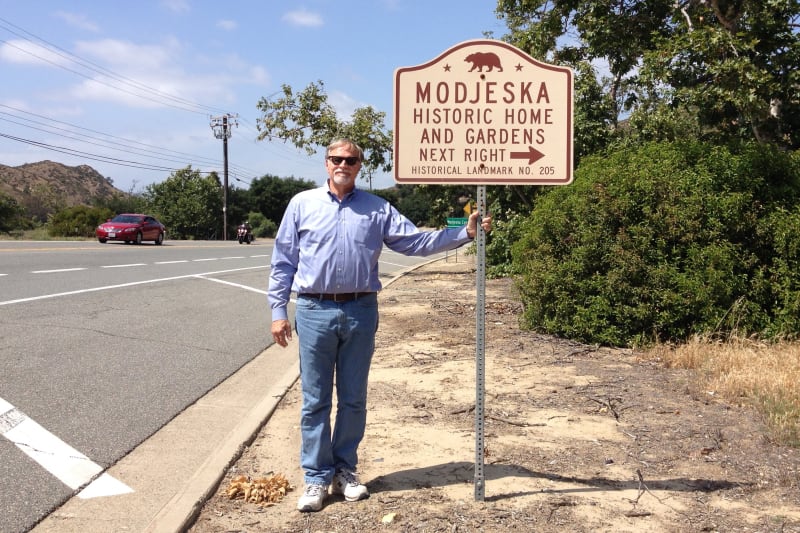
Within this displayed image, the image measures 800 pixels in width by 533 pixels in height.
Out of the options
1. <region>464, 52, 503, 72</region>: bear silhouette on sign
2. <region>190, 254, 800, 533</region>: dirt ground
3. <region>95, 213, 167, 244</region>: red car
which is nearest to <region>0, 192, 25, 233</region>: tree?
<region>95, 213, 167, 244</region>: red car

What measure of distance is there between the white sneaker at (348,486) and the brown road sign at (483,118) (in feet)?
5.17

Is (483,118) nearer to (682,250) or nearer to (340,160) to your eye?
(340,160)

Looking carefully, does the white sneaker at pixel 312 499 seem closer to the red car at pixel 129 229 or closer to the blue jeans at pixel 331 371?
the blue jeans at pixel 331 371

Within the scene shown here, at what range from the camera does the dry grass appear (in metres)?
4.84

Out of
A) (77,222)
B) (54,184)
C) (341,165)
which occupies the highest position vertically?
(54,184)

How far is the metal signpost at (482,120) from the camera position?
3764 millimetres

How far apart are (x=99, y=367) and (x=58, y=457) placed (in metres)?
2.68

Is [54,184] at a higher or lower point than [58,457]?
higher

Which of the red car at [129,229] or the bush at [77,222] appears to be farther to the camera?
the bush at [77,222]

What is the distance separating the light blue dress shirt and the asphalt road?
1543mm

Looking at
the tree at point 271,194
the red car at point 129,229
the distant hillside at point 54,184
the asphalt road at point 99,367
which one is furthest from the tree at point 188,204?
the asphalt road at point 99,367

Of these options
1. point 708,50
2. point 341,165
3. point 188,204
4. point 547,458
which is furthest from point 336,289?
point 188,204

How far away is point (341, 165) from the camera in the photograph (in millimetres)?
3797

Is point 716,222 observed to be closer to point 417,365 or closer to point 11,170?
point 417,365
